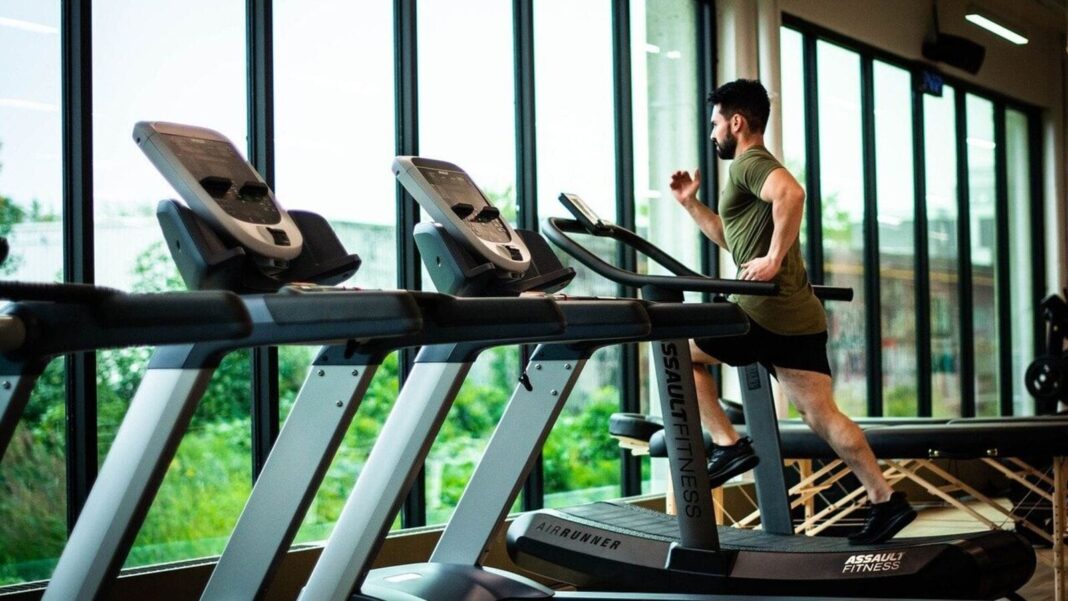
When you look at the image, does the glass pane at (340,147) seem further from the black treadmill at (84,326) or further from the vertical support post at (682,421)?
the black treadmill at (84,326)

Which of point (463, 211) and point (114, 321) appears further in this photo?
point (463, 211)

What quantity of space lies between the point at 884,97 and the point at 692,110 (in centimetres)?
203

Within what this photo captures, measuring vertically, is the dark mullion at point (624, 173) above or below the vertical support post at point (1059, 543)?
above

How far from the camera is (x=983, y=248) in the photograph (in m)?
9.07

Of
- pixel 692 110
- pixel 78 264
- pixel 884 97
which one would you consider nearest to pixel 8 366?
pixel 78 264

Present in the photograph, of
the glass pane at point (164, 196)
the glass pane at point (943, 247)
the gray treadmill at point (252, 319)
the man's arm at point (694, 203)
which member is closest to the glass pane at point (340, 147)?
the glass pane at point (164, 196)

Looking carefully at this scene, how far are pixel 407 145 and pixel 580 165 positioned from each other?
1.10 m

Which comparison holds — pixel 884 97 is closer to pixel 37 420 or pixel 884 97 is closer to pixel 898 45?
pixel 898 45

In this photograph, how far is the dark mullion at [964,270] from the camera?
28.4 ft

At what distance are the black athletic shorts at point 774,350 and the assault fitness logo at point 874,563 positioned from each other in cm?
55

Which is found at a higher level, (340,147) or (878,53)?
(878,53)

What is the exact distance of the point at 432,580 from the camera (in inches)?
126

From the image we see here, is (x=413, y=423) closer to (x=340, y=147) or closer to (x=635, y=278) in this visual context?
(x=635, y=278)

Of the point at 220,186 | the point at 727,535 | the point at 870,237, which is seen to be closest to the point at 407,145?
the point at 727,535
